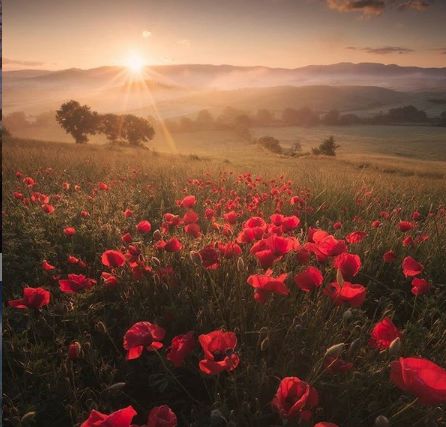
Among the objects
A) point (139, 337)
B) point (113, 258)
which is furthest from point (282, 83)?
point (139, 337)

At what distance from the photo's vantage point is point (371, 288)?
277 cm

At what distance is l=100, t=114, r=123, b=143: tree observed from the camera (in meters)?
34.8

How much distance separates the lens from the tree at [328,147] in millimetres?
15325

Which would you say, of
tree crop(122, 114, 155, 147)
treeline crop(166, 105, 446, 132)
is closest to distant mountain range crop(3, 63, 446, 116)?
treeline crop(166, 105, 446, 132)

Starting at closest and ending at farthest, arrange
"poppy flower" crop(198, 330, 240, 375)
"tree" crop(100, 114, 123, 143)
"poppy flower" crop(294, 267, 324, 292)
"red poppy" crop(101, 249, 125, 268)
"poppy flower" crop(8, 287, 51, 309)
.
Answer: "poppy flower" crop(198, 330, 240, 375) → "poppy flower" crop(294, 267, 324, 292) → "poppy flower" crop(8, 287, 51, 309) → "red poppy" crop(101, 249, 125, 268) → "tree" crop(100, 114, 123, 143)

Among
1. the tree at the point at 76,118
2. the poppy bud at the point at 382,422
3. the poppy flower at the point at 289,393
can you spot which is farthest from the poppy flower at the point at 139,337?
the tree at the point at 76,118

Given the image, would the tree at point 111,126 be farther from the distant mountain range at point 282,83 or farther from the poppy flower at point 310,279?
the poppy flower at point 310,279

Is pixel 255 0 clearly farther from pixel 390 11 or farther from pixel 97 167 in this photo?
pixel 97 167

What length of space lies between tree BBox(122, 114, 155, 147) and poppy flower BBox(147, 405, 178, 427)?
35937 mm

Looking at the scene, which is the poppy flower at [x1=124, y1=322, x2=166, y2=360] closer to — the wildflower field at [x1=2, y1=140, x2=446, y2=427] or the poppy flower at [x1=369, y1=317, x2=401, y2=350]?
the wildflower field at [x1=2, y1=140, x2=446, y2=427]

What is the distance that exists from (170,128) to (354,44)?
33424 millimetres

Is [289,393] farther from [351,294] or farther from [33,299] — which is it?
[33,299]

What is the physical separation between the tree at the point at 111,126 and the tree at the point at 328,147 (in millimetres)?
23680

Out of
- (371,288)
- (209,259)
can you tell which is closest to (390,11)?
(371,288)
